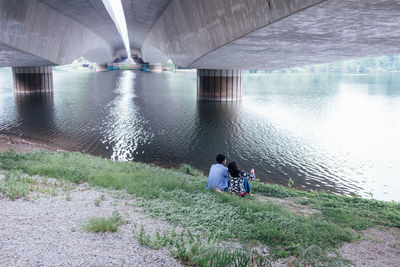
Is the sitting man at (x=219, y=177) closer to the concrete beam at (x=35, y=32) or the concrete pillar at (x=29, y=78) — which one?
the concrete beam at (x=35, y=32)

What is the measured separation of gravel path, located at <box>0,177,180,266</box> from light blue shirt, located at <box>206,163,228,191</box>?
215 centimetres

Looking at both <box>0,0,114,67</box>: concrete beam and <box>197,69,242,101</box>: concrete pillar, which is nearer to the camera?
<box>0,0,114,67</box>: concrete beam

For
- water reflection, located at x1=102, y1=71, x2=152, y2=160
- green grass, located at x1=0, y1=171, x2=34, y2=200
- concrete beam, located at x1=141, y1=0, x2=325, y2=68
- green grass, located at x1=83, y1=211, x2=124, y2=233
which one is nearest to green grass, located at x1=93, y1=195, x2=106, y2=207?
green grass, located at x1=83, y1=211, x2=124, y2=233

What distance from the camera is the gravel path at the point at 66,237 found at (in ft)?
12.7

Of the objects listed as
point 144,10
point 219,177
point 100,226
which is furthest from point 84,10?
point 100,226

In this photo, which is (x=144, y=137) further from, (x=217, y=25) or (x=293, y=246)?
(x=293, y=246)

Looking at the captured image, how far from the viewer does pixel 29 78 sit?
33.0 m

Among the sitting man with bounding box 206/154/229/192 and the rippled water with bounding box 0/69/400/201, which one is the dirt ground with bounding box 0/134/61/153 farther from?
the sitting man with bounding box 206/154/229/192

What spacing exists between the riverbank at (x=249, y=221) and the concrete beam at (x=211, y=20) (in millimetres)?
4443

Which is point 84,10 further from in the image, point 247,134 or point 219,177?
point 219,177

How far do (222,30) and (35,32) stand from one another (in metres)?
12.4

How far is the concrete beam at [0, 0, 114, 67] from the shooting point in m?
15.9

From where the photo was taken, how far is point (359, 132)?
17.9 meters

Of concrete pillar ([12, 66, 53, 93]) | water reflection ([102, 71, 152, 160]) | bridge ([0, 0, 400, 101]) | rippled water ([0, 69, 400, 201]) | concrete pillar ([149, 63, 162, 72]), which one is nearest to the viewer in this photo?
bridge ([0, 0, 400, 101])
